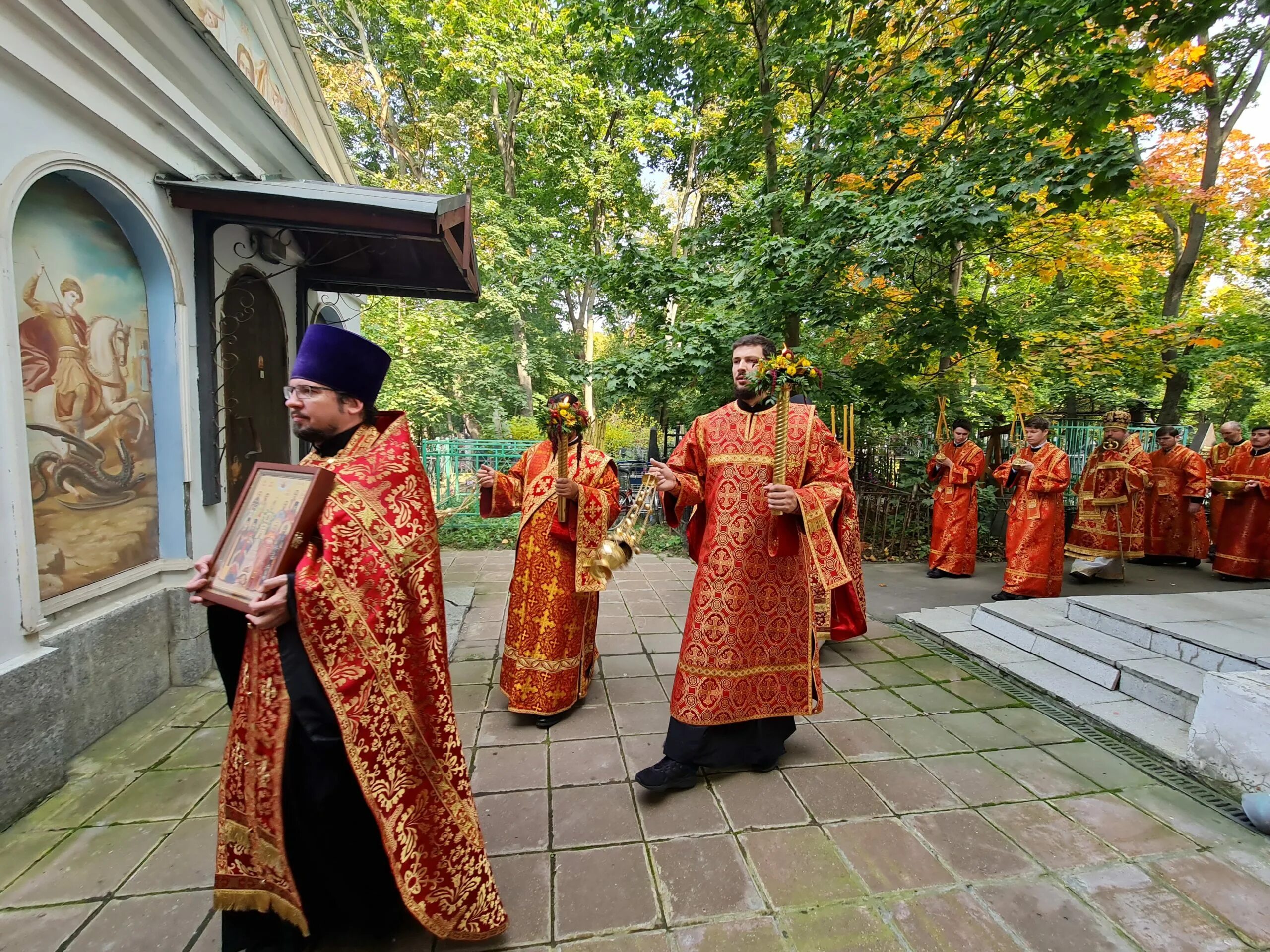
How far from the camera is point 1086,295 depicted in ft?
38.1

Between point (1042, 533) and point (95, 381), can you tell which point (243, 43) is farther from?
point (1042, 533)

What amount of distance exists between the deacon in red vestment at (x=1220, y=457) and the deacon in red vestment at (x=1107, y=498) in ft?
4.88

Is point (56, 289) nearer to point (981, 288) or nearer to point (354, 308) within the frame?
point (354, 308)

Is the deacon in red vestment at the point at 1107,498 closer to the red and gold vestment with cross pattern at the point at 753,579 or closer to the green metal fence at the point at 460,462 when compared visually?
the red and gold vestment with cross pattern at the point at 753,579

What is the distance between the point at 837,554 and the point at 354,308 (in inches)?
329

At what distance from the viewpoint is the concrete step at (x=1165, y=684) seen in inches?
141

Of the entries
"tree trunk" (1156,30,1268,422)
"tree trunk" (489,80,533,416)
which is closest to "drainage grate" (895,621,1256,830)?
"tree trunk" (1156,30,1268,422)

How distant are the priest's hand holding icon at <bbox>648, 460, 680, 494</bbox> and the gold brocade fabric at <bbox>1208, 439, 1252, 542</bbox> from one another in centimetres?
939

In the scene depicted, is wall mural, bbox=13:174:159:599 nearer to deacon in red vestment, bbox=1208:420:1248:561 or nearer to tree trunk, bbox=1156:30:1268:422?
deacon in red vestment, bbox=1208:420:1248:561

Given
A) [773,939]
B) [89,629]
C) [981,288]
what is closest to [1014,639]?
[773,939]

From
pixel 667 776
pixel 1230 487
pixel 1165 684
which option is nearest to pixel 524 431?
pixel 667 776

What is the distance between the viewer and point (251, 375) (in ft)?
17.2

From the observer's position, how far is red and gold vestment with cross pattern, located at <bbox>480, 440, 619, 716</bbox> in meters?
3.62

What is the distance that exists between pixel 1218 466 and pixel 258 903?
12.0 meters
